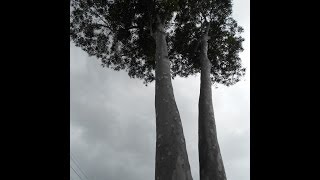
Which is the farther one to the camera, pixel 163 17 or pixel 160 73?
pixel 163 17

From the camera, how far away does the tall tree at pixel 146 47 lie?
6449mm

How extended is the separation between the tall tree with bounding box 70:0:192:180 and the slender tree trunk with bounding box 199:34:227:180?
1.48m

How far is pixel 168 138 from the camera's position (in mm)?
A: 6715

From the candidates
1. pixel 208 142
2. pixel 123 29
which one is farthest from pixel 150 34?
pixel 208 142

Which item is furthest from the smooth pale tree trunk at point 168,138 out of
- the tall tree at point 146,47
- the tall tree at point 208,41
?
the tall tree at point 208,41

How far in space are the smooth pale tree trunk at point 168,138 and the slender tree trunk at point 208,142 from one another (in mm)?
1464

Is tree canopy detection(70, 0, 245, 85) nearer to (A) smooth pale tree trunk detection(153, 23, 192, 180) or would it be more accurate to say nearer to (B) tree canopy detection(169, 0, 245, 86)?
(B) tree canopy detection(169, 0, 245, 86)

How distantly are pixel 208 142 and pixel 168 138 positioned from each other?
7.02 ft

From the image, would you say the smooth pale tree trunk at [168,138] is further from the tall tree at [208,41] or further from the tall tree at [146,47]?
the tall tree at [208,41]
